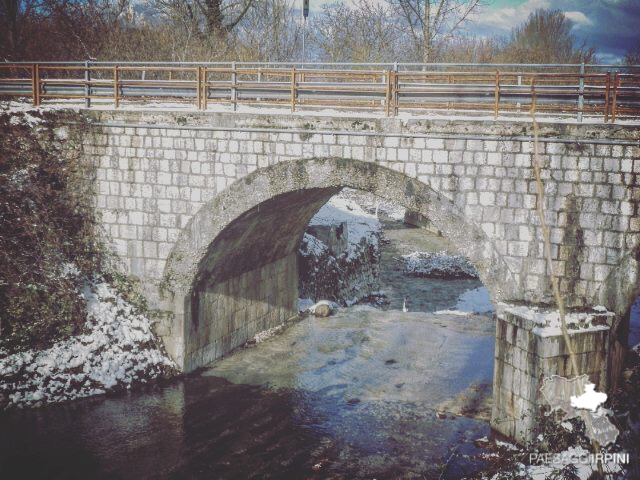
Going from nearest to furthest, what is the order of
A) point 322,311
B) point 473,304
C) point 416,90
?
point 416,90
point 322,311
point 473,304

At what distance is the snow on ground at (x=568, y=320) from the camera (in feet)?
30.0

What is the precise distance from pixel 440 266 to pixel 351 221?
433 cm

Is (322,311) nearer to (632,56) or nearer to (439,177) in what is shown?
(439,177)

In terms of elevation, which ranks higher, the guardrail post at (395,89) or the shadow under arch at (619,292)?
the guardrail post at (395,89)

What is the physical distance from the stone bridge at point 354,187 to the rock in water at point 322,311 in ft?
11.2

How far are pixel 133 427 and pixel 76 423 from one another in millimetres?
1038

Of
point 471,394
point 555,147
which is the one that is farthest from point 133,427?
point 555,147

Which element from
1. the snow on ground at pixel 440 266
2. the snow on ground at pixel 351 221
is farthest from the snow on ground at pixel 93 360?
the snow on ground at pixel 440 266

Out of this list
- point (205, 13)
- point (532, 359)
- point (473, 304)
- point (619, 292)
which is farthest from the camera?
point (205, 13)

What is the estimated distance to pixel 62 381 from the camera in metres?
11.7

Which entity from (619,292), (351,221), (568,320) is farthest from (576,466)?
(351,221)

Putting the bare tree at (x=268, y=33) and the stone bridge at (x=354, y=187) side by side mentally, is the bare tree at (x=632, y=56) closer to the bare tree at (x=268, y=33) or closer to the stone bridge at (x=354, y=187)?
the bare tree at (x=268, y=33)

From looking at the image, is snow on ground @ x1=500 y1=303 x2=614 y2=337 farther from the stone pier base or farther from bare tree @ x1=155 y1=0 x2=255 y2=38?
bare tree @ x1=155 y1=0 x2=255 y2=38

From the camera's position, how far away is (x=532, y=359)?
932 centimetres
